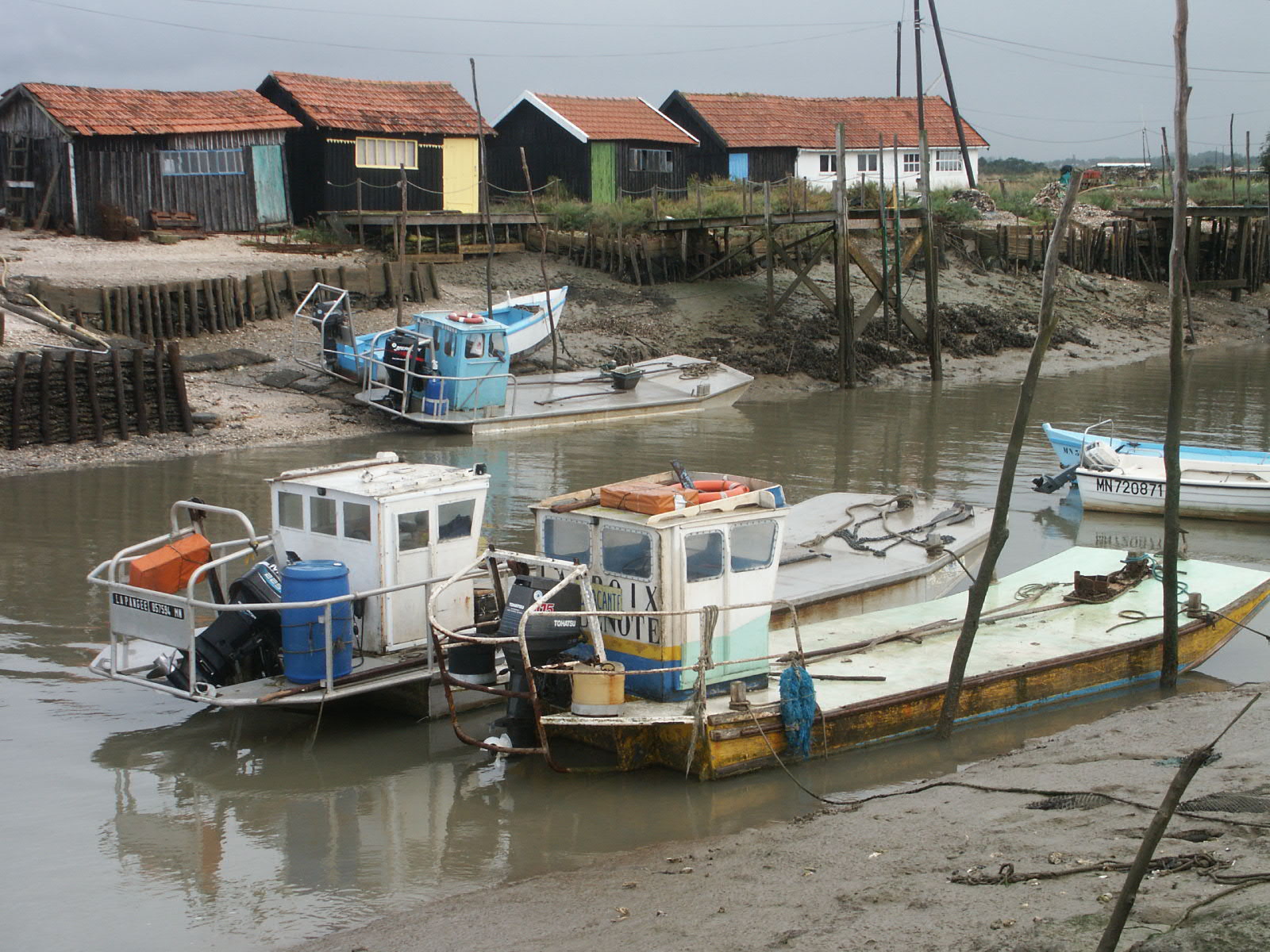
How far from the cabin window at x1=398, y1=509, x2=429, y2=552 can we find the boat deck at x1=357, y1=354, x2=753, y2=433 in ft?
45.6

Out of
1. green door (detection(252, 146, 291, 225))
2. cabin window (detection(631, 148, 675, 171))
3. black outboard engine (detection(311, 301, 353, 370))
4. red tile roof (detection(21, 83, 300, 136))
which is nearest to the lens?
black outboard engine (detection(311, 301, 353, 370))

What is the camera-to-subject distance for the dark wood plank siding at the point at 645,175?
152 feet

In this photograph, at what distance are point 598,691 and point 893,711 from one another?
263 centimetres

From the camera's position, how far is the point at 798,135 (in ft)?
168

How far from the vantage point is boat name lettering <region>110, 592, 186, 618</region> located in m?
10.6

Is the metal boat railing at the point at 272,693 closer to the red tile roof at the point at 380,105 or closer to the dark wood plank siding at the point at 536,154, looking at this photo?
the red tile roof at the point at 380,105

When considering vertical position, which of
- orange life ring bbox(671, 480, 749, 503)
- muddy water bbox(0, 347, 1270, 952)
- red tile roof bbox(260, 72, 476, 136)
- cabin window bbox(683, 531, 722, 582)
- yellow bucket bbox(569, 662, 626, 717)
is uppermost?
red tile roof bbox(260, 72, 476, 136)

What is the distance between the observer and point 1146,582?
14953 millimetres

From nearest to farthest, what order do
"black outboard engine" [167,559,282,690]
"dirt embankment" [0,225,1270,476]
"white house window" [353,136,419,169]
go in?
"black outboard engine" [167,559,282,690], "dirt embankment" [0,225,1270,476], "white house window" [353,136,419,169]

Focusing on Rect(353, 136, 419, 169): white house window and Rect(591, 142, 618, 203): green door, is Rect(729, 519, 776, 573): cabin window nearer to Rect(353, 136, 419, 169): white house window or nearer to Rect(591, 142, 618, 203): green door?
Rect(353, 136, 419, 169): white house window

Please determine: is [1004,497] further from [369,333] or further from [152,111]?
[152,111]

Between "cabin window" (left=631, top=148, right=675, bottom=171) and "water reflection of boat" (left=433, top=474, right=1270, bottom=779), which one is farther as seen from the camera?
"cabin window" (left=631, top=148, right=675, bottom=171)

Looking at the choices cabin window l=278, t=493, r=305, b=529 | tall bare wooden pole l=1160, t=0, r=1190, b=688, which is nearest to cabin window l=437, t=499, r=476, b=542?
cabin window l=278, t=493, r=305, b=529

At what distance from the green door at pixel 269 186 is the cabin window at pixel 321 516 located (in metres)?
A: 28.6
